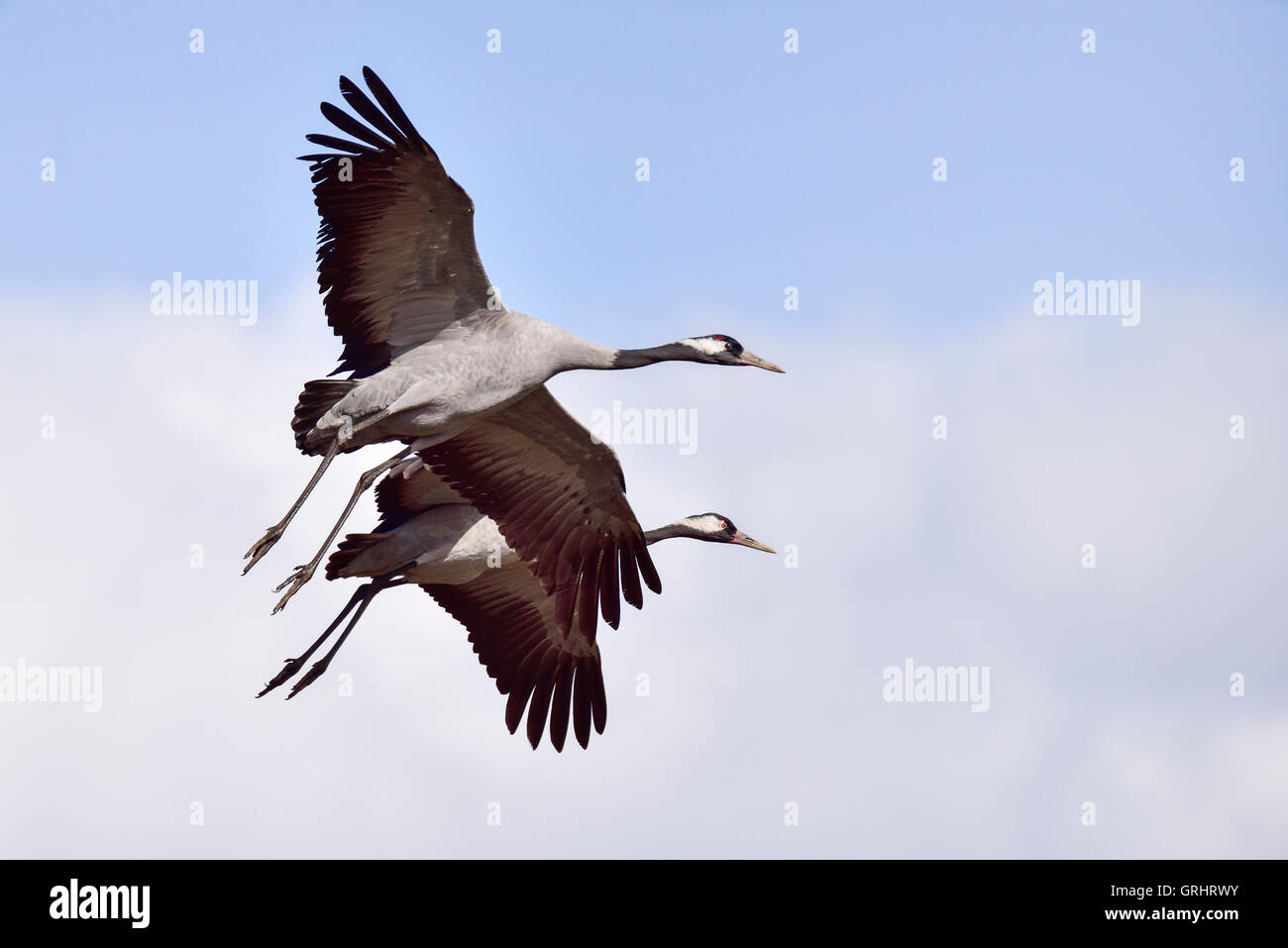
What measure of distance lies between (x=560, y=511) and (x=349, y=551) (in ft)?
6.11

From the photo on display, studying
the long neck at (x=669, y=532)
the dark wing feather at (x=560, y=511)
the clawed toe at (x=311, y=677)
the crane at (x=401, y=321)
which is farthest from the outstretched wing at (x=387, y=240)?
the long neck at (x=669, y=532)

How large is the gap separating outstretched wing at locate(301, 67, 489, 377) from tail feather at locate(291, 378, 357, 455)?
0.56 ft

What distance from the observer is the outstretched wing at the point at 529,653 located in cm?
1686

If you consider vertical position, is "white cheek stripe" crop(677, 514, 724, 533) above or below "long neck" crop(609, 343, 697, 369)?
below

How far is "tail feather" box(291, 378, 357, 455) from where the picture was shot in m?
14.8

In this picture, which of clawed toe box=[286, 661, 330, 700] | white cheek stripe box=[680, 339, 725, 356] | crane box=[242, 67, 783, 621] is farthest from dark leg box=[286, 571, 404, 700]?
white cheek stripe box=[680, 339, 725, 356]

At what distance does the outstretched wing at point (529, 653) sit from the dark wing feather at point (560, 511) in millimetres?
878

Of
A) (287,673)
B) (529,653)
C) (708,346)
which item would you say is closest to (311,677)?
(287,673)

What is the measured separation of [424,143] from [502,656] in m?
4.83

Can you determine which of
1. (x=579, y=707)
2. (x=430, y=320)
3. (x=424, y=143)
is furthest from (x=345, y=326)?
(x=579, y=707)

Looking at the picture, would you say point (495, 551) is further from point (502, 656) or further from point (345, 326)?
point (345, 326)

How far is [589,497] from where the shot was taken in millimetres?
15781

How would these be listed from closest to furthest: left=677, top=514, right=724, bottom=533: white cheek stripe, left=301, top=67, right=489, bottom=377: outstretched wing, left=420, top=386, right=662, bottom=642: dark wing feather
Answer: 1. left=301, top=67, right=489, bottom=377: outstretched wing
2. left=420, top=386, right=662, bottom=642: dark wing feather
3. left=677, top=514, right=724, bottom=533: white cheek stripe

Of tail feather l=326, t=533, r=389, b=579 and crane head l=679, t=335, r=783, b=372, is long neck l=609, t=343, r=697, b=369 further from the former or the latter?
tail feather l=326, t=533, r=389, b=579
